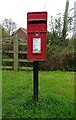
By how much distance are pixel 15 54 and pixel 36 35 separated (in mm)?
4938

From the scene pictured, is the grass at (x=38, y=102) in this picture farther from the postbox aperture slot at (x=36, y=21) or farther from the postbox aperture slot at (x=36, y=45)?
the postbox aperture slot at (x=36, y=21)

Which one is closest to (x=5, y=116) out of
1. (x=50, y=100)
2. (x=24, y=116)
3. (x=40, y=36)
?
(x=24, y=116)

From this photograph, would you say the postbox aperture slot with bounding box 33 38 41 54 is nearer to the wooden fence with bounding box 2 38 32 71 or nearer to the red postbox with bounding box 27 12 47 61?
the red postbox with bounding box 27 12 47 61

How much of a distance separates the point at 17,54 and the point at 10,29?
3.87 meters

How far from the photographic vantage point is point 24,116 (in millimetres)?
4211

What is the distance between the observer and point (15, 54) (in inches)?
371

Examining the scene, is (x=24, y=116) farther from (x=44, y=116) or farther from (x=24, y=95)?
(x=24, y=95)

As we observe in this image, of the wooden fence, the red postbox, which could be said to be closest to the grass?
the red postbox

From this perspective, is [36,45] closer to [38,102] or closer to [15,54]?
[38,102]

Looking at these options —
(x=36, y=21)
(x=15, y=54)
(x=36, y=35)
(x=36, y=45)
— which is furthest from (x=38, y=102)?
(x=15, y=54)

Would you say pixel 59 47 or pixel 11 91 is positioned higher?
pixel 59 47

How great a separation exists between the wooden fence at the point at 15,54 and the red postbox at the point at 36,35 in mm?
4764

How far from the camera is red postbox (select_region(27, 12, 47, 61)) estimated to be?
4.46m

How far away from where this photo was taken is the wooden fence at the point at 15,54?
941cm
